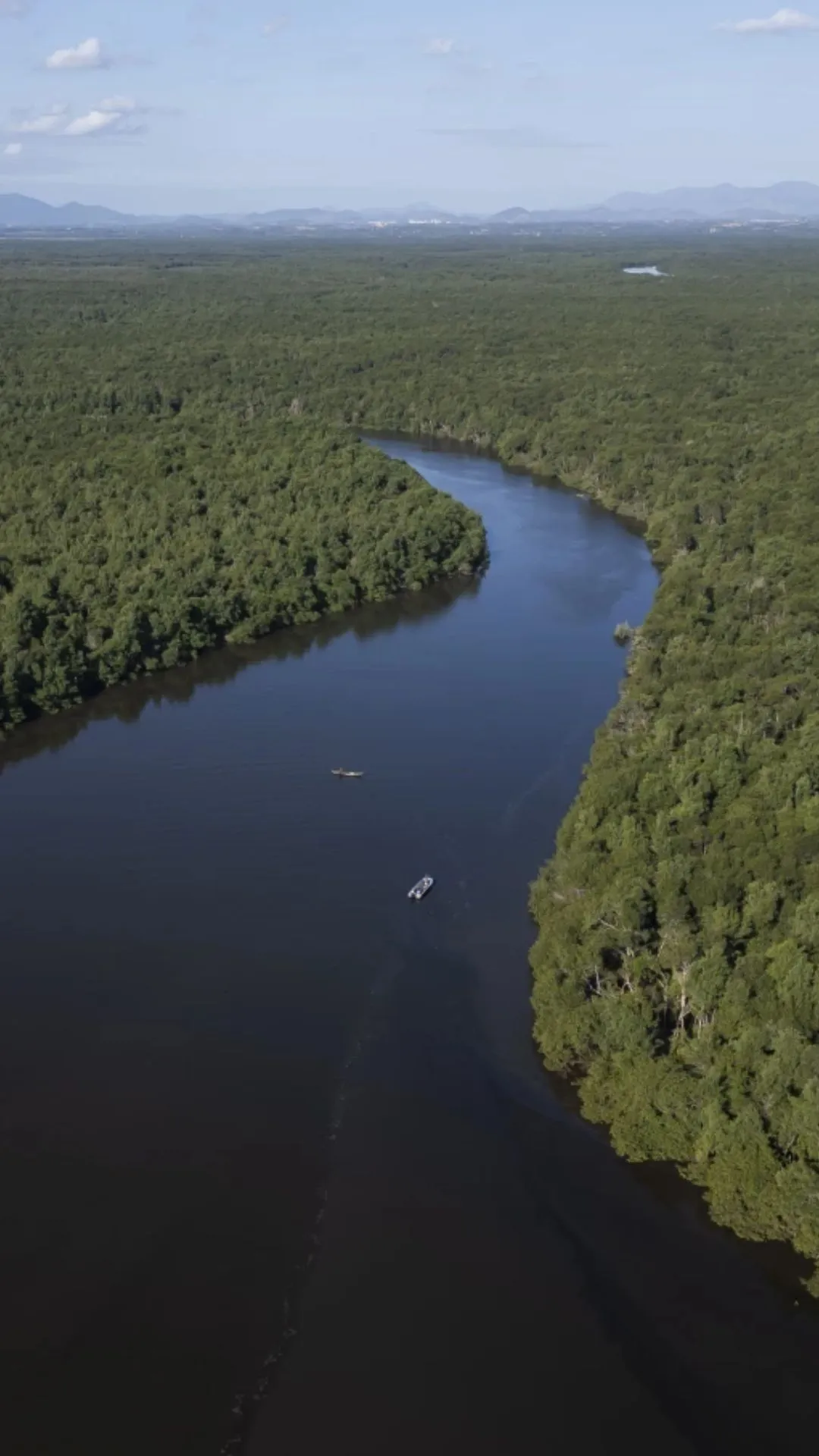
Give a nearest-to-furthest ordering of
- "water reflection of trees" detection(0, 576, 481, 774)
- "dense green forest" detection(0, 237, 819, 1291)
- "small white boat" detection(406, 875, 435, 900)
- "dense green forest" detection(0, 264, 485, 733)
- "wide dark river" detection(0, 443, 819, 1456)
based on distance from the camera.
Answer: "wide dark river" detection(0, 443, 819, 1456)
"dense green forest" detection(0, 237, 819, 1291)
"small white boat" detection(406, 875, 435, 900)
"water reflection of trees" detection(0, 576, 481, 774)
"dense green forest" detection(0, 264, 485, 733)

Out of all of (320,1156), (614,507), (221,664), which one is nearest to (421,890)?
(320,1156)

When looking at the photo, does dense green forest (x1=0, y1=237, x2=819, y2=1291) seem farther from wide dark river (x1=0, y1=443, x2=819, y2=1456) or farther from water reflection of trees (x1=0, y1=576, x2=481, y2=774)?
wide dark river (x1=0, y1=443, x2=819, y2=1456)

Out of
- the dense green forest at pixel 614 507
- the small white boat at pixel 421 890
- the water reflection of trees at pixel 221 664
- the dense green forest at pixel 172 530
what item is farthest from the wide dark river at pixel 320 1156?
the dense green forest at pixel 172 530

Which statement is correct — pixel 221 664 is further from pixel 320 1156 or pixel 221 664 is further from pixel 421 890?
pixel 320 1156

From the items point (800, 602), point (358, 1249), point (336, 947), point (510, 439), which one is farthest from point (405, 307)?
point (358, 1249)

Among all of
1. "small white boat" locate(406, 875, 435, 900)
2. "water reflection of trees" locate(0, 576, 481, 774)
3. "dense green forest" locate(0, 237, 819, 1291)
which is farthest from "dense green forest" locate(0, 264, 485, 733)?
"small white boat" locate(406, 875, 435, 900)

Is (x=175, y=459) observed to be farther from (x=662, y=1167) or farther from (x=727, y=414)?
(x=662, y=1167)
